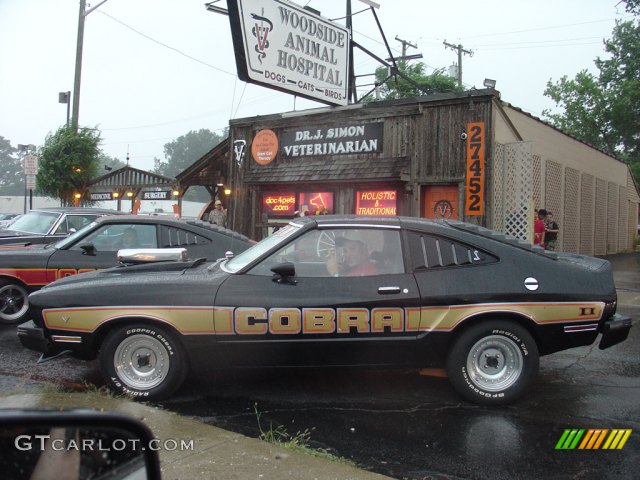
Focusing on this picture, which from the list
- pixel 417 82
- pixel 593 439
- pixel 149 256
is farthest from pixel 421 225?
pixel 417 82

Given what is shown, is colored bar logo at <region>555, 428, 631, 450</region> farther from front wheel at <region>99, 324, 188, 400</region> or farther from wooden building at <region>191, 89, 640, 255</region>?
wooden building at <region>191, 89, 640, 255</region>

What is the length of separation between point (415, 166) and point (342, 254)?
965 cm

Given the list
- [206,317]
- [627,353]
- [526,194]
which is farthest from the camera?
[526,194]

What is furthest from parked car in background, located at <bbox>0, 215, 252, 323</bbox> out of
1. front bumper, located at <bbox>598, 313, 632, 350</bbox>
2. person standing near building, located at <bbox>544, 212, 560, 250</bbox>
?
person standing near building, located at <bbox>544, 212, 560, 250</bbox>

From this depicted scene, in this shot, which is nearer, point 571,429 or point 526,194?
point 571,429

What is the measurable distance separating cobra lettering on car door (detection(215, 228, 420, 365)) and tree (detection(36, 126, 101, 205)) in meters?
20.0

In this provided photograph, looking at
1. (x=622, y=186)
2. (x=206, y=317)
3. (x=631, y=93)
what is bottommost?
(x=206, y=317)

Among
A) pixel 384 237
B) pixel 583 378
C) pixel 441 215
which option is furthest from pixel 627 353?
pixel 441 215

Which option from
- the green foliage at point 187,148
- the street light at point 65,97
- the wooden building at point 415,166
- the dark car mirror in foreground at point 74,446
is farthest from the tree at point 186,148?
the dark car mirror in foreground at point 74,446

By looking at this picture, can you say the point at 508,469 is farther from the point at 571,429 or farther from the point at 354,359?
the point at 354,359

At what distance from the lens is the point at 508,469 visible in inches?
134

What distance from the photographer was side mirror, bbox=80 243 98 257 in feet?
23.5

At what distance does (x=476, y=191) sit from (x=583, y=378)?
26.1 ft

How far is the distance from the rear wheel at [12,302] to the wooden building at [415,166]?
8.42 meters
